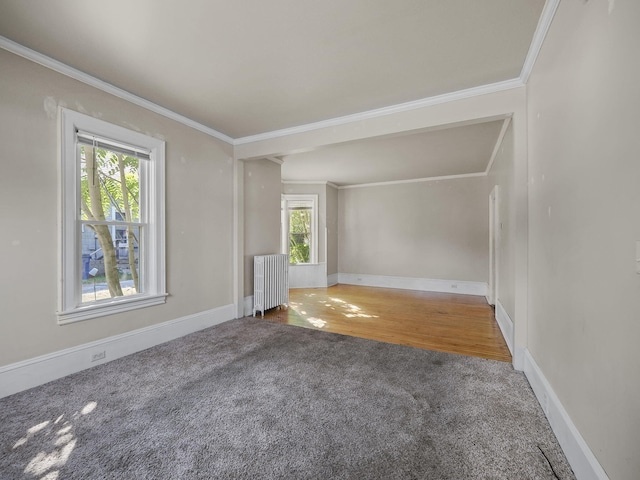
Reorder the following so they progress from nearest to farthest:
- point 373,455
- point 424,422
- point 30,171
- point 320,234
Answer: point 373,455 → point 424,422 → point 30,171 → point 320,234

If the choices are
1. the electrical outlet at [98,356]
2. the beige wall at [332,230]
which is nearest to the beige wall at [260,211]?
the electrical outlet at [98,356]

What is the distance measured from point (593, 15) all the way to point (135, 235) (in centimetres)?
392

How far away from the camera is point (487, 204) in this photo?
607 centimetres

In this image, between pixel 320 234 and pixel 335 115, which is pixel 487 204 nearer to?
pixel 320 234

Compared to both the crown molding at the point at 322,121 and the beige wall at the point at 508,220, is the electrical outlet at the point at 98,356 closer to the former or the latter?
the crown molding at the point at 322,121

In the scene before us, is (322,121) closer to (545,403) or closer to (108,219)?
(108,219)

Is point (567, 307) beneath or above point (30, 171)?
beneath

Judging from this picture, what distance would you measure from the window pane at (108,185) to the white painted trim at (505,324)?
4323 millimetres

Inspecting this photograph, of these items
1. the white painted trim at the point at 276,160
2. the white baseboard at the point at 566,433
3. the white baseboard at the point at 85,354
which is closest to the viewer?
the white baseboard at the point at 566,433

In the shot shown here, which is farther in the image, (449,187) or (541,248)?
(449,187)

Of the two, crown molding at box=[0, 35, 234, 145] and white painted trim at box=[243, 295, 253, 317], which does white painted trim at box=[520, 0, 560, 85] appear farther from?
white painted trim at box=[243, 295, 253, 317]

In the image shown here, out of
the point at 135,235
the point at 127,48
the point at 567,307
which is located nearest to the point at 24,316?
the point at 135,235

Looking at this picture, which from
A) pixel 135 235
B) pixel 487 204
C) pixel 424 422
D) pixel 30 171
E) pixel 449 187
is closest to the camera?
pixel 424 422

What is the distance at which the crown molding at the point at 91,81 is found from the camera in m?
2.16
